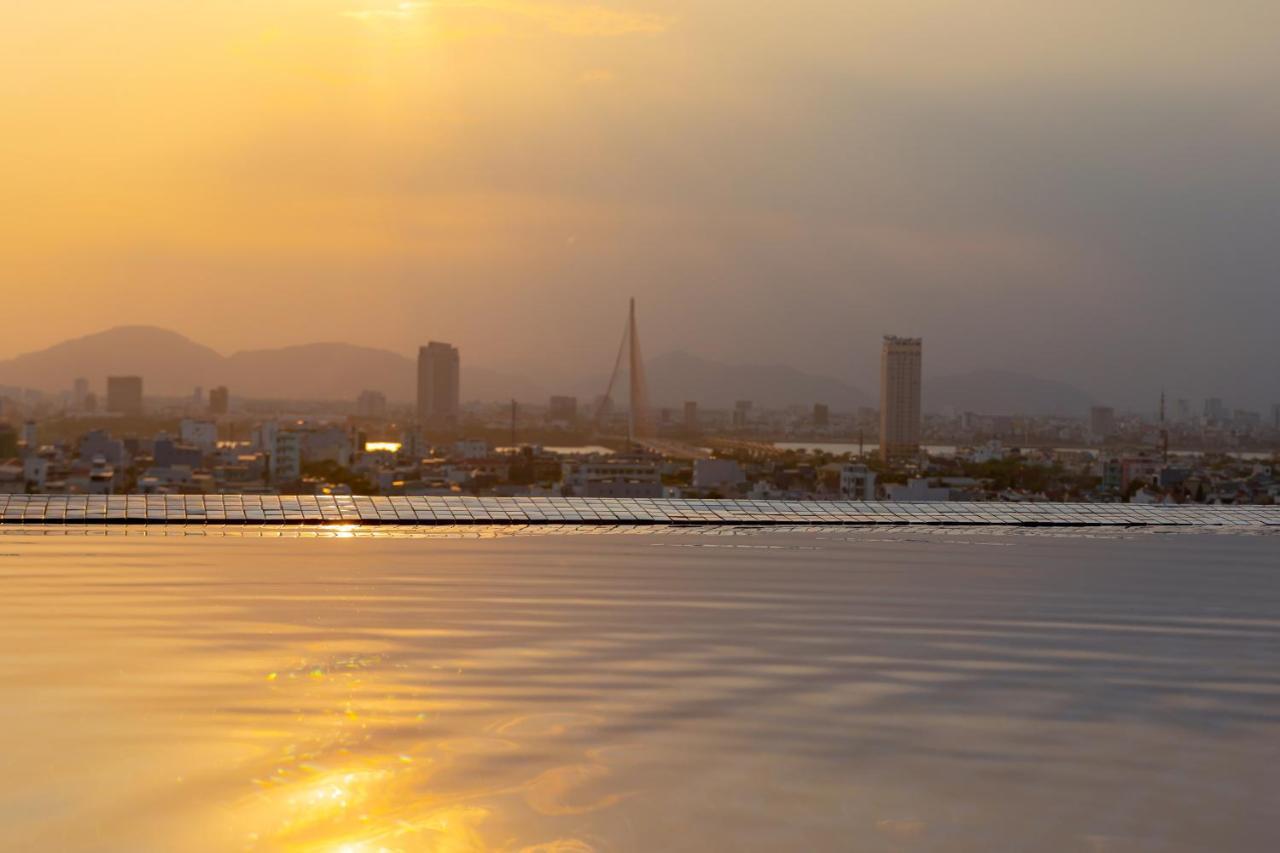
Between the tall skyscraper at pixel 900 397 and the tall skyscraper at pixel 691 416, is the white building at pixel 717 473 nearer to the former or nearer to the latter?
the tall skyscraper at pixel 900 397

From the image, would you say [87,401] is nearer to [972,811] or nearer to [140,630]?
[140,630]

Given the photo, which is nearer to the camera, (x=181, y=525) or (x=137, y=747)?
(x=137, y=747)

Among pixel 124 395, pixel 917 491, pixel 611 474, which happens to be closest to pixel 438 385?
pixel 124 395

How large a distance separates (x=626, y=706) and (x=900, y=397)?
16861 millimetres

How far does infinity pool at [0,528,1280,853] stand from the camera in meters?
2.87

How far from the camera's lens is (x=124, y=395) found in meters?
24.7

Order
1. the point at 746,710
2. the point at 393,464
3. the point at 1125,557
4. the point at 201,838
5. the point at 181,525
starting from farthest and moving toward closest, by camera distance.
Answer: the point at 393,464, the point at 181,525, the point at 1125,557, the point at 746,710, the point at 201,838

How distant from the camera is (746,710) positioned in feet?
12.5

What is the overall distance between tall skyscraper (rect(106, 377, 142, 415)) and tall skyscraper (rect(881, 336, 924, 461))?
11.9m

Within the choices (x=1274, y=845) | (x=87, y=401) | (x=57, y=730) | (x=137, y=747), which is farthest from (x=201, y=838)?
(x=87, y=401)

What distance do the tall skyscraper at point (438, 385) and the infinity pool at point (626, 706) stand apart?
51.8 feet

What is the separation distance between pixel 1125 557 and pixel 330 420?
1774cm

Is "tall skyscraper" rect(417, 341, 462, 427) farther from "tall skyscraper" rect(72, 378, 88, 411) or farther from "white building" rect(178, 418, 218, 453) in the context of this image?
"tall skyscraper" rect(72, 378, 88, 411)

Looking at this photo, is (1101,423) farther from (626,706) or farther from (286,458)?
(626,706)
